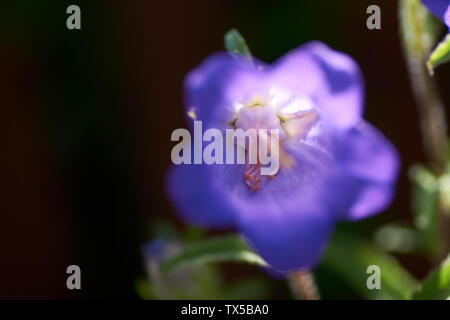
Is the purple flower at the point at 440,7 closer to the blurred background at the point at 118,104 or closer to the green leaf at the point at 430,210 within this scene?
the green leaf at the point at 430,210

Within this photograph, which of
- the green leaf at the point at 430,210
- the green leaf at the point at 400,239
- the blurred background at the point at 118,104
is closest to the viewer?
the green leaf at the point at 430,210

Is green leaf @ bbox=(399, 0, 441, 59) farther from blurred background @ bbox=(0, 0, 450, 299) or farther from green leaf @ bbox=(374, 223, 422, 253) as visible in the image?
blurred background @ bbox=(0, 0, 450, 299)

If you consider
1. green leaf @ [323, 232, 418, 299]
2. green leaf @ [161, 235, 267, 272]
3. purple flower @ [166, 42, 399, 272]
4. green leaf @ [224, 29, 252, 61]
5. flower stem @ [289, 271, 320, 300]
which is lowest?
green leaf @ [323, 232, 418, 299]

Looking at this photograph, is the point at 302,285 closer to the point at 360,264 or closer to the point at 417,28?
the point at 360,264

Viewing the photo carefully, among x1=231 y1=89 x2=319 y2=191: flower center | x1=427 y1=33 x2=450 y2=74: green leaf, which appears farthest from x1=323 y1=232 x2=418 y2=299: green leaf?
x1=427 y1=33 x2=450 y2=74: green leaf

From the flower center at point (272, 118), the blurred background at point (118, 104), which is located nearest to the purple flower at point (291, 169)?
the flower center at point (272, 118)
